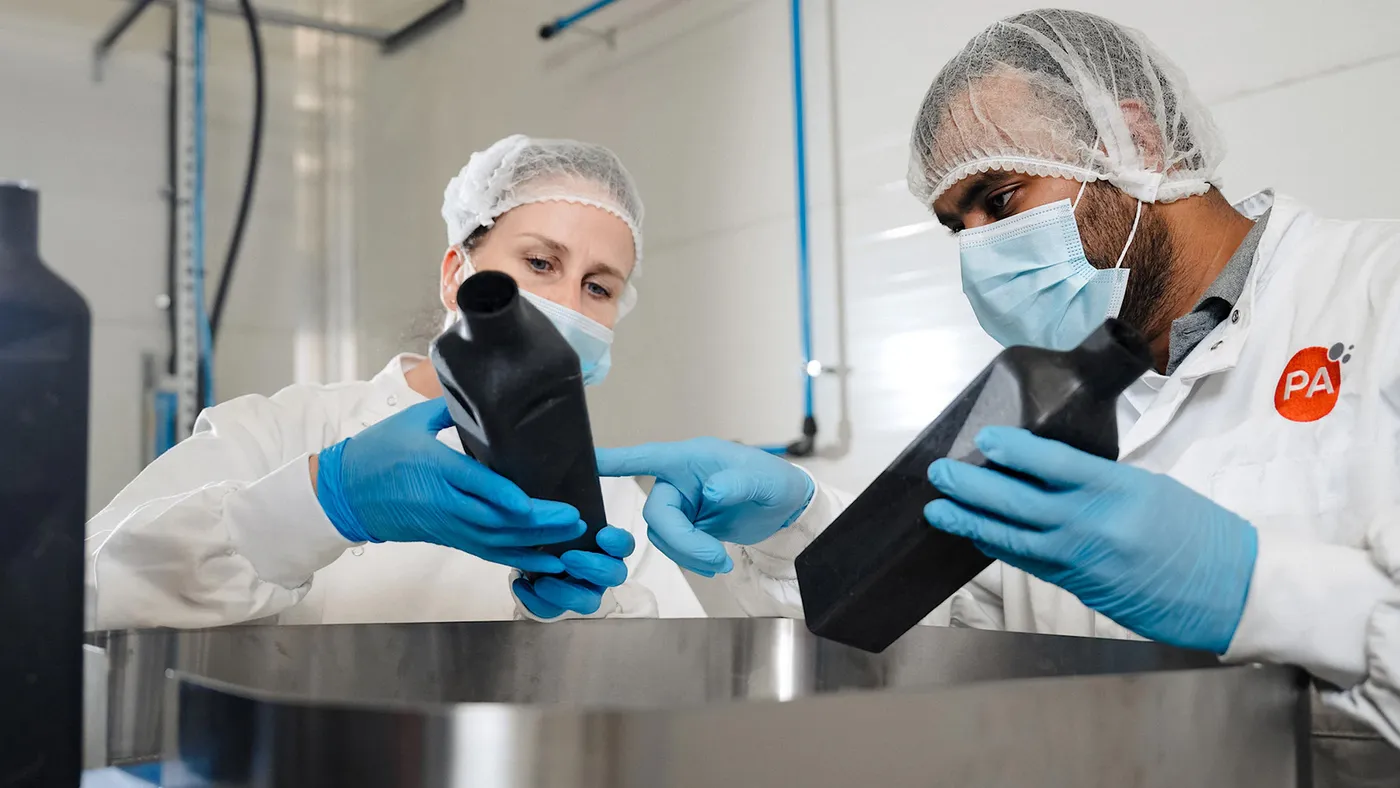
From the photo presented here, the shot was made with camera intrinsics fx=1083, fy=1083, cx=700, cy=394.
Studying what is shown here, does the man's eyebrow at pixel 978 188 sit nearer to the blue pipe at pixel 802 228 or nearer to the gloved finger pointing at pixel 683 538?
the gloved finger pointing at pixel 683 538

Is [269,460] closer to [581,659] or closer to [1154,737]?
[581,659]

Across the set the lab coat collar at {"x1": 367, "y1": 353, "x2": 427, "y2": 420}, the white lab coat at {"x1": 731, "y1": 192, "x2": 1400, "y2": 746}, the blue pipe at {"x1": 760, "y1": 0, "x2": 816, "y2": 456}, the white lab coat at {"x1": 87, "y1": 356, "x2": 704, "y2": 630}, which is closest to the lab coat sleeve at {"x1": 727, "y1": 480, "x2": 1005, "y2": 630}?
the white lab coat at {"x1": 731, "y1": 192, "x2": 1400, "y2": 746}

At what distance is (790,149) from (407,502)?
50.5 inches

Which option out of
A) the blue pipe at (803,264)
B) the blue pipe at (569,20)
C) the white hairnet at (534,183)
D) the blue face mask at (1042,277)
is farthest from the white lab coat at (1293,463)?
the blue pipe at (569,20)

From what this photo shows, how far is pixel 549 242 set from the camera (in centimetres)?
138

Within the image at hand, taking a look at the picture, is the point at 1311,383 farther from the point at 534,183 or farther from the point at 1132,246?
the point at 534,183

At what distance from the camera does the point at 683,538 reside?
867 millimetres

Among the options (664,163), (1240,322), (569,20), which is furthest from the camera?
(569,20)

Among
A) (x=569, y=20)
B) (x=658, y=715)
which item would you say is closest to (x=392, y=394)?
(x=658, y=715)

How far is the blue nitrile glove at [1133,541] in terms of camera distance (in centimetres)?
62

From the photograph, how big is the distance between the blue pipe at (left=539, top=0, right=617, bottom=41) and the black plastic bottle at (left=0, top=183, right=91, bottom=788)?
194 centimetres

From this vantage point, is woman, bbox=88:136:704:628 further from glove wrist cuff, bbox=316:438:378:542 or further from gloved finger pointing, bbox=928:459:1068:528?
gloved finger pointing, bbox=928:459:1068:528

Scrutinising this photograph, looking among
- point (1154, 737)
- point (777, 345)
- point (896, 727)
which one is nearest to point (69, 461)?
point (896, 727)

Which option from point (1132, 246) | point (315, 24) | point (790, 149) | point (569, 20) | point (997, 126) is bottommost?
point (1132, 246)
